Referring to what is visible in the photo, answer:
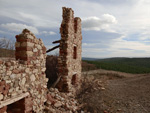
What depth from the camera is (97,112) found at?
6.30 m

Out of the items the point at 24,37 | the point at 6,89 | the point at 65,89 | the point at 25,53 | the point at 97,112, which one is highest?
the point at 24,37

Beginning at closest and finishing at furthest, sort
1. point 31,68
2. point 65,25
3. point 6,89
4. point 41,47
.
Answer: point 6,89
point 31,68
point 41,47
point 65,25

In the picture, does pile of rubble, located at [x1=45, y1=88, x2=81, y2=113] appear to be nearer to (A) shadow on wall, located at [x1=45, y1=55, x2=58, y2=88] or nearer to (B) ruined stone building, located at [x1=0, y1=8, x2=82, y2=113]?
(B) ruined stone building, located at [x1=0, y1=8, x2=82, y2=113]

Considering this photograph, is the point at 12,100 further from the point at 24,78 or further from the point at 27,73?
the point at 27,73

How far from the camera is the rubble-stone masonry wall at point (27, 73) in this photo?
3074 millimetres

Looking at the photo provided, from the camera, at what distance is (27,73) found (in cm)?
378

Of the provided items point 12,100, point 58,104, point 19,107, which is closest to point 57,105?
point 58,104

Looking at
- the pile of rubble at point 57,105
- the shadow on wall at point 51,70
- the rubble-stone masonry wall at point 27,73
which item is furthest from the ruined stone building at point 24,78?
the shadow on wall at point 51,70

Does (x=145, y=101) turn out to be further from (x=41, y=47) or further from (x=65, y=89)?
(x=41, y=47)

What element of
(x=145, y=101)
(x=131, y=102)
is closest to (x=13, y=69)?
(x=131, y=102)

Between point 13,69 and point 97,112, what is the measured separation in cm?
470

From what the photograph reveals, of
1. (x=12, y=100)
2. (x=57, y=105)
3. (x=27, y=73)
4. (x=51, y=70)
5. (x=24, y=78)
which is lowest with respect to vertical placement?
(x=57, y=105)

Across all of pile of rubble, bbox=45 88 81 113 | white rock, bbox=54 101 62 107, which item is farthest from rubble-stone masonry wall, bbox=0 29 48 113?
white rock, bbox=54 101 62 107

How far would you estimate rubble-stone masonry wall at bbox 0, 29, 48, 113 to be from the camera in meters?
3.07
